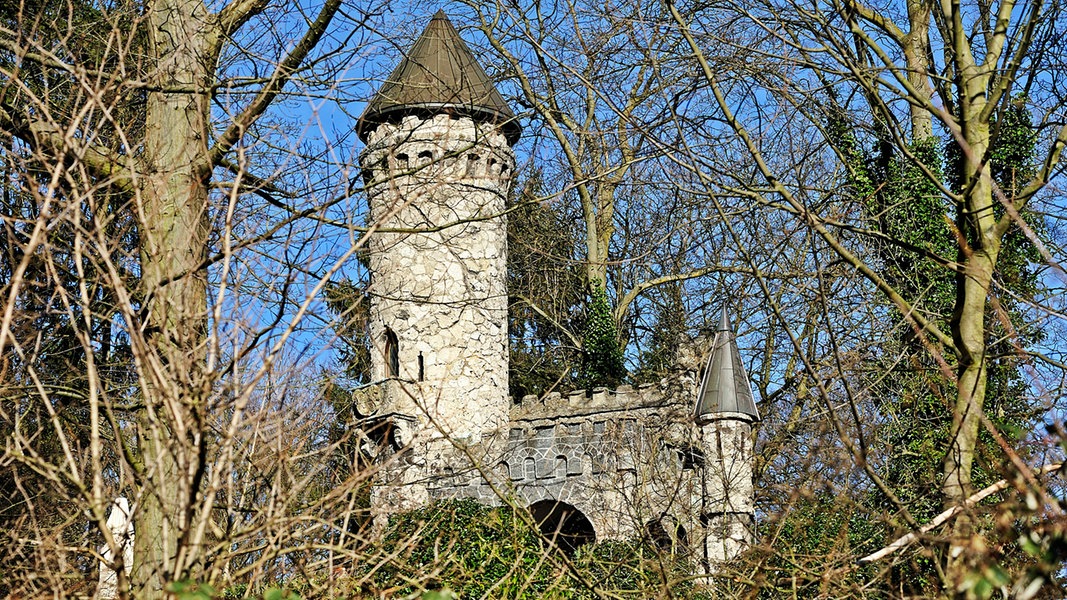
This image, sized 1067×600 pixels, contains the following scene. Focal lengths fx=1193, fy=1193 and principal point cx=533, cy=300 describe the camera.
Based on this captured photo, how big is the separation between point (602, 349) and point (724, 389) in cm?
384

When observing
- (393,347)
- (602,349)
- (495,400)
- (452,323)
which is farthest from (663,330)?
(393,347)

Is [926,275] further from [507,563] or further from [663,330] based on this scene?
[663,330]

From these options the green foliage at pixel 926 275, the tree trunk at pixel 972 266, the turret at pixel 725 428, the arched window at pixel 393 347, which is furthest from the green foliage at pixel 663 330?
the tree trunk at pixel 972 266

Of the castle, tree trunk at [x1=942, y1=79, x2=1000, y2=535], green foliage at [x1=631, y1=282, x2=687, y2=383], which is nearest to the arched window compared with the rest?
the castle

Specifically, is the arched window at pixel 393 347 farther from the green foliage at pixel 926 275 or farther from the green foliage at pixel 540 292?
the green foliage at pixel 926 275

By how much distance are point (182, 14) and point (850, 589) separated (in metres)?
4.40

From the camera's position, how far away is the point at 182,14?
6328 mm

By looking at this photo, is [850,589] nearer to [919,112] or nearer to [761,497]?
[919,112]

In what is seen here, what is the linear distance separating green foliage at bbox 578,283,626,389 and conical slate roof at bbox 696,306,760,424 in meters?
3.25

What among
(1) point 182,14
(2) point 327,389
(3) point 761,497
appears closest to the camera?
(2) point 327,389

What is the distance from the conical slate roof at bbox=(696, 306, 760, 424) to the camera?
14820mm

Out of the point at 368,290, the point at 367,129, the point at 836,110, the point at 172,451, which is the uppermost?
the point at 367,129

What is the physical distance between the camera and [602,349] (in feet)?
61.2

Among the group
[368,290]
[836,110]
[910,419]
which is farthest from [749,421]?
[368,290]
